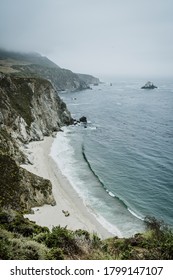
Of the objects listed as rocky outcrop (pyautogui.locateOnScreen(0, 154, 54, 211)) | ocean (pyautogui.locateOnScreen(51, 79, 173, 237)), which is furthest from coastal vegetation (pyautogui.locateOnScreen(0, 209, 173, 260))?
ocean (pyautogui.locateOnScreen(51, 79, 173, 237))

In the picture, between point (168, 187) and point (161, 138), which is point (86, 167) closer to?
point (168, 187)

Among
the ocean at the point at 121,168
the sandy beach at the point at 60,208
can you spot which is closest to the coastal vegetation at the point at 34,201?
the sandy beach at the point at 60,208

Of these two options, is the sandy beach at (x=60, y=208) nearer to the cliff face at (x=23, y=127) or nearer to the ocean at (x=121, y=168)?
the ocean at (x=121, y=168)

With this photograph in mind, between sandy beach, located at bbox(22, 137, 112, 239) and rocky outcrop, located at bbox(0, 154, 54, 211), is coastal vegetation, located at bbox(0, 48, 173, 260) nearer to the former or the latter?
rocky outcrop, located at bbox(0, 154, 54, 211)

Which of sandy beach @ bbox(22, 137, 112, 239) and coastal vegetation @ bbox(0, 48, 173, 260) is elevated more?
coastal vegetation @ bbox(0, 48, 173, 260)

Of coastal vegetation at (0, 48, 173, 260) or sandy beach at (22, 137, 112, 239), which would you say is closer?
coastal vegetation at (0, 48, 173, 260)

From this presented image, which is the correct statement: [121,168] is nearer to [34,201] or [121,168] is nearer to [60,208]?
[60,208]
